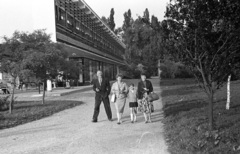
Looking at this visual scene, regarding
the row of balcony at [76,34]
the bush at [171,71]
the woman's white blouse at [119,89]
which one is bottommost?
the woman's white blouse at [119,89]

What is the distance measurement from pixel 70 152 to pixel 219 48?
11.6 feet

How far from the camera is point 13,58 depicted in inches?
416

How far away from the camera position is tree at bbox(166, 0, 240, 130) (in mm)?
4883

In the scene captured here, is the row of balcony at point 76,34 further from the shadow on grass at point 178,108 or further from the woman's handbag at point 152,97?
the woman's handbag at point 152,97

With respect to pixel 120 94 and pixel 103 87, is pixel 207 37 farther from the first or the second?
pixel 103 87

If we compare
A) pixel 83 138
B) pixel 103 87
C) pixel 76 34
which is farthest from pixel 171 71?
pixel 83 138

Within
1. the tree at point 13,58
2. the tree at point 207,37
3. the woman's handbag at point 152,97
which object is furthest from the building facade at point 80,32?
the tree at point 207,37

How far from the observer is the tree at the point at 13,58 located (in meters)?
10.1

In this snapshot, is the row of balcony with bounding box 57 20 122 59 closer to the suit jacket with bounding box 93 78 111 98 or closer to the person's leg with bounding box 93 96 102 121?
the suit jacket with bounding box 93 78 111 98

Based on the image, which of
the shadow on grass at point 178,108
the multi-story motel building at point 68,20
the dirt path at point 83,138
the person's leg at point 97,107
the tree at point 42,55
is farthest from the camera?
the multi-story motel building at point 68,20

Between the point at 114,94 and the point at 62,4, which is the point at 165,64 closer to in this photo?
the point at 62,4

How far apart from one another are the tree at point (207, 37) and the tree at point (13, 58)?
674cm

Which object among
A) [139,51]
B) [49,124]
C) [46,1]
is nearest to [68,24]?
[46,1]

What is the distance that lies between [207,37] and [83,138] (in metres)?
3.48
